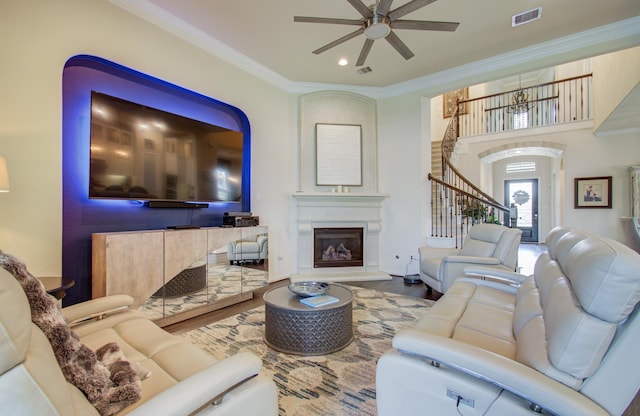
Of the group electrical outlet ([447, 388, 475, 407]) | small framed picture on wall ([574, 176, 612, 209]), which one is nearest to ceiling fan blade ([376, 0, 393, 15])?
electrical outlet ([447, 388, 475, 407])

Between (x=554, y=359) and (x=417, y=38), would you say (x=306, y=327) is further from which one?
(x=417, y=38)

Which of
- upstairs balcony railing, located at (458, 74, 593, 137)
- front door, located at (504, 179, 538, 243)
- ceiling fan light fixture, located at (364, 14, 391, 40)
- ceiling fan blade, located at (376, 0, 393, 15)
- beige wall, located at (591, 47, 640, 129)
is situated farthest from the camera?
front door, located at (504, 179, 538, 243)

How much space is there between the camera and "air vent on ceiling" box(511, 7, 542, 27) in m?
3.09

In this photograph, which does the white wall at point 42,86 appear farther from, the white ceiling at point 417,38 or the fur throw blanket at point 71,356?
the fur throw blanket at point 71,356

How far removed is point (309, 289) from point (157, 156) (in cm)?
206

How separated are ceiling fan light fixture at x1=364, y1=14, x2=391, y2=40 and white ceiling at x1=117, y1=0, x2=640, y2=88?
0.57 metres

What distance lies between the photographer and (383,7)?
2.36 metres

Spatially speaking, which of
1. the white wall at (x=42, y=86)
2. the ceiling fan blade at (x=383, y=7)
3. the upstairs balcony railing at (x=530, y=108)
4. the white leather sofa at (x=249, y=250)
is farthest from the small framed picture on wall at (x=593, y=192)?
the white wall at (x=42, y=86)

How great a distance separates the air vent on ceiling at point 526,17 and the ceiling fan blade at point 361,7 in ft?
6.34

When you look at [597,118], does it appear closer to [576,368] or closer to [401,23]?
[401,23]

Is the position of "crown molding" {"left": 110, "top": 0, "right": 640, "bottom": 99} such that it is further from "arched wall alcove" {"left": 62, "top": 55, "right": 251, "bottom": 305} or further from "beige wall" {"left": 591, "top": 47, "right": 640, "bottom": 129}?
"arched wall alcove" {"left": 62, "top": 55, "right": 251, "bottom": 305}

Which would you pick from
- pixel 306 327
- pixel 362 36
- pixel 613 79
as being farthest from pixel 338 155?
pixel 613 79

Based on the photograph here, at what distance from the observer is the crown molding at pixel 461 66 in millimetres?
3193

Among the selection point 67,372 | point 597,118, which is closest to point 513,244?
point 67,372
